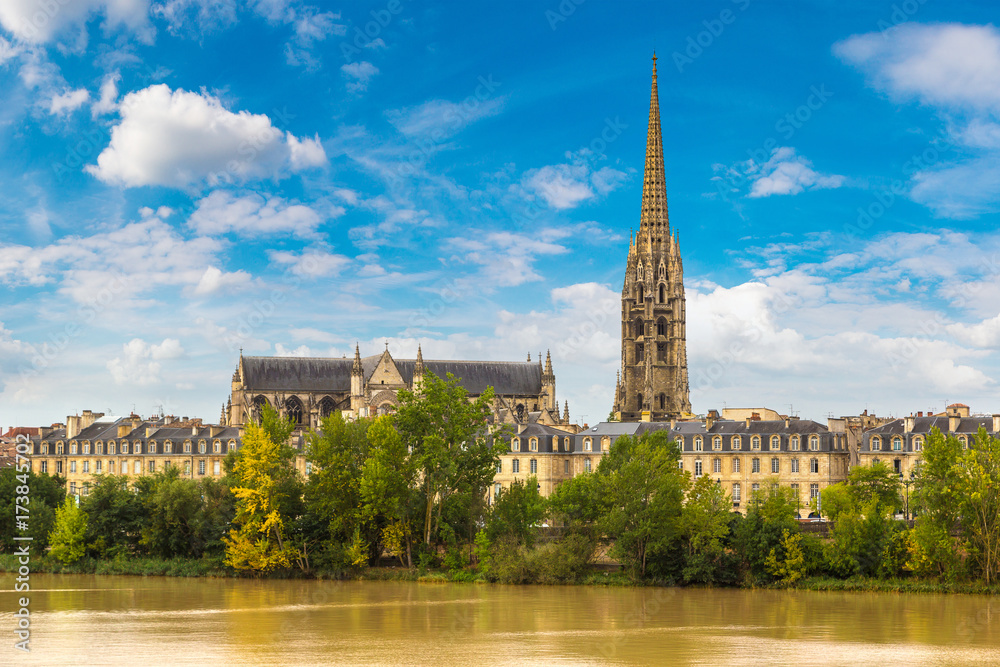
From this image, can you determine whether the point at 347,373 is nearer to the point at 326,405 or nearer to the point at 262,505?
the point at 326,405

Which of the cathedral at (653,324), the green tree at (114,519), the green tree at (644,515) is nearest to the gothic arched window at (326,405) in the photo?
the cathedral at (653,324)

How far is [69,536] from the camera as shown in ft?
194

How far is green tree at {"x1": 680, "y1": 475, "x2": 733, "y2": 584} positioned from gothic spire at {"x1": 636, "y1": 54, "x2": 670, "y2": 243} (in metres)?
80.8

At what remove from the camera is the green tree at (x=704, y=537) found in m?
50.7

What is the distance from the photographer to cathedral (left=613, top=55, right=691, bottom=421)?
124 m

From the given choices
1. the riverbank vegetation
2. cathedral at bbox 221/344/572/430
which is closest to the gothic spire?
cathedral at bbox 221/344/572/430

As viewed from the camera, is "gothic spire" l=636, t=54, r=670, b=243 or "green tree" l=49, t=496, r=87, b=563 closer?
"green tree" l=49, t=496, r=87, b=563

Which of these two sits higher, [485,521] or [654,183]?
[654,183]

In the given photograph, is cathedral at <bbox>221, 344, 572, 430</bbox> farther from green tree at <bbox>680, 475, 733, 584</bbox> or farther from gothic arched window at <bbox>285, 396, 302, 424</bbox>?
green tree at <bbox>680, 475, 733, 584</bbox>

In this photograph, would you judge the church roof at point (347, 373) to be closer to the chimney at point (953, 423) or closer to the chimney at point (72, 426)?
the chimney at point (72, 426)

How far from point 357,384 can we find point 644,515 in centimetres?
6318

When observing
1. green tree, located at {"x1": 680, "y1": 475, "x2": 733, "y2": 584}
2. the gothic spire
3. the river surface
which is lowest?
the river surface

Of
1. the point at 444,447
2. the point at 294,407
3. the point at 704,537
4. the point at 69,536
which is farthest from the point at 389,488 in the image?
the point at 294,407

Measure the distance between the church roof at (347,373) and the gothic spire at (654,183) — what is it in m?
22.6
